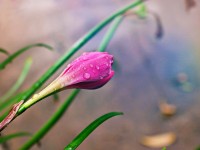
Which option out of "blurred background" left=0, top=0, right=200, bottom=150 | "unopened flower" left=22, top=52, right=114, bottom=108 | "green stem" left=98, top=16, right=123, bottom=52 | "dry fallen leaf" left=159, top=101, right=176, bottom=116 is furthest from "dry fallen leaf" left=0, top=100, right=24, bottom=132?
"dry fallen leaf" left=159, top=101, right=176, bottom=116

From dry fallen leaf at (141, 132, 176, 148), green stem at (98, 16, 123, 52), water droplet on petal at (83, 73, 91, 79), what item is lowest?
dry fallen leaf at (141, 132, 176, 148)

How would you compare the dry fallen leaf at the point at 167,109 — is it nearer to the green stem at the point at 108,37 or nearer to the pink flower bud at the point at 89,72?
the green stem at the point at 108,37

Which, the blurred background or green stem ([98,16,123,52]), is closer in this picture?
green stem ([98,16,123,52])

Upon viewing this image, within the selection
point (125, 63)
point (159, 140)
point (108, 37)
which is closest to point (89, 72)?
point (108, 37)

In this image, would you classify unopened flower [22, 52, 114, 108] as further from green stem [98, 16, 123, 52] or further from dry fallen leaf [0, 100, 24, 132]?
green stem [98, 16, 123, 52]

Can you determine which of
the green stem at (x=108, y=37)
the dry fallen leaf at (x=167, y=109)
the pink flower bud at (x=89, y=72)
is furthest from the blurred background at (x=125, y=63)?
the pink flower bud at (x=89, y=72)

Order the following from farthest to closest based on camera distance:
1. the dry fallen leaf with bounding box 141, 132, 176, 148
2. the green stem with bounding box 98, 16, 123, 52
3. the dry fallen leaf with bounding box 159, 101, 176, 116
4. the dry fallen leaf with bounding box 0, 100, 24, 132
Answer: the dry fallen leaf with bounding box 159, 101, 176, 116 → the dry fallen leaf with bounding box 141, 132, 176, 148 → the green stem with bounding box 98, 16, 123, 52 → the dry fallen leaf with bounding box 0, 100, 24, 132

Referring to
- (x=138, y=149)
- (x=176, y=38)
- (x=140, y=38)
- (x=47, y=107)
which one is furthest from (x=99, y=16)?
(x=138, y=149)
